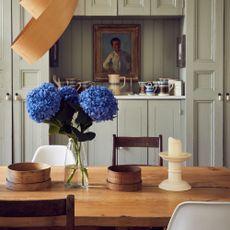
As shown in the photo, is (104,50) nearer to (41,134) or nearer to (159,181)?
(41,134)

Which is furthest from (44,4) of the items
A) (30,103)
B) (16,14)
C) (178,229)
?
(16,14)

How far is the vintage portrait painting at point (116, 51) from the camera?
182 inches

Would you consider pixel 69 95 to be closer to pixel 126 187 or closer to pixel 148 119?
pixel 126 187

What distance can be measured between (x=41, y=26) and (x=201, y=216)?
3.64 feet

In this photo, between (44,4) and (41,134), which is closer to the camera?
(44,4)

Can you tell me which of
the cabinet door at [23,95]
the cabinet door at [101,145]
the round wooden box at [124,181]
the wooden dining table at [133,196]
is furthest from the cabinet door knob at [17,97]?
the round wooden box at [124,181]

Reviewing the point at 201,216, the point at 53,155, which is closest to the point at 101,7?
the point at 53,155

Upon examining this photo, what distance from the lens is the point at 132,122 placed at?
4289 millimetres

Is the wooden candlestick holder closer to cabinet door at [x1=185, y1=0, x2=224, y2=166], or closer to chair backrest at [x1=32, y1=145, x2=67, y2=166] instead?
chair backrest at [x1=32, y1=145, x2=67, y2=166]

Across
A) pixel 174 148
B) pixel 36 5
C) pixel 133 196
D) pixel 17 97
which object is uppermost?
pixel 36 5

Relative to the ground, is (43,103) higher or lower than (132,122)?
higher

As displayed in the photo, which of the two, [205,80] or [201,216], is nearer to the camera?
[201,216]

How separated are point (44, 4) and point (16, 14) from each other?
7.33ft

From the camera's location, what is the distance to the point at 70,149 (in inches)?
81.4
